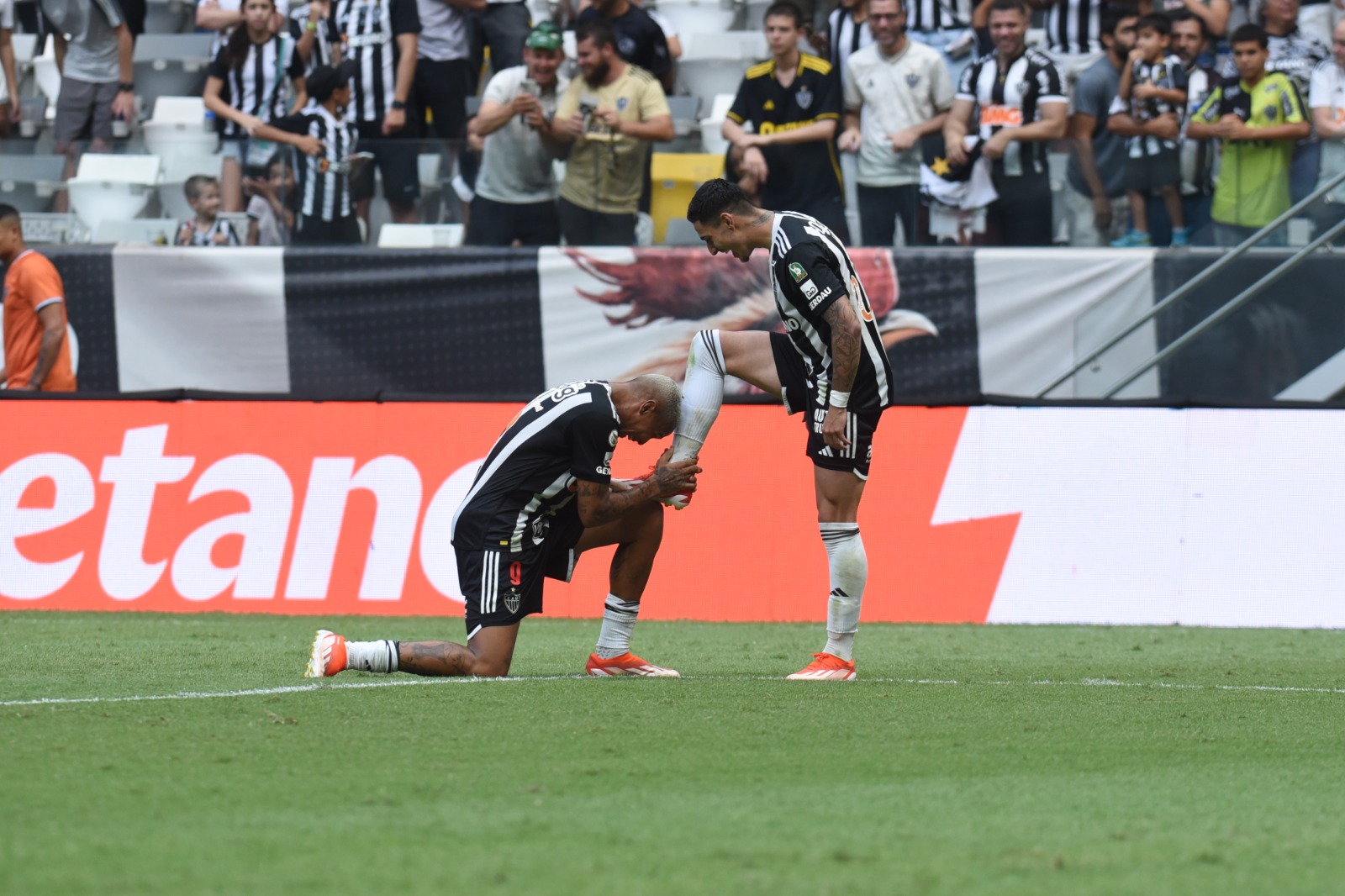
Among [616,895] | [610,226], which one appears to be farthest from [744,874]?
[610,226]

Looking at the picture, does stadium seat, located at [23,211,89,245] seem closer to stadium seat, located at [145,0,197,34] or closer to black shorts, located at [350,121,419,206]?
black shorts, located at [350,121,419,206]

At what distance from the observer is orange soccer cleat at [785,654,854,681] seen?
7395 mm

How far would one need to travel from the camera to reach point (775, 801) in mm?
4641

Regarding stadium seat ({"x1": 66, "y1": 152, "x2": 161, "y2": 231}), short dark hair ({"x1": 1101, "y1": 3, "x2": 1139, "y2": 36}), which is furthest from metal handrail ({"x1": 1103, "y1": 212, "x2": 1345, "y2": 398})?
stadium seat ({"x1": 66, "y1": 152, "x2": 161, "y2": 231})

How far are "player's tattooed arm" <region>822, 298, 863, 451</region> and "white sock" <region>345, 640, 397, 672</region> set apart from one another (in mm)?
Result: 1973

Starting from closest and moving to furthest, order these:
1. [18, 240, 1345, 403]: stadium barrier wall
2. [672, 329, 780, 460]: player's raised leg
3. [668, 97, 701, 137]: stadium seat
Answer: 1. [672, 329, 780, 460]: player's raised leg
2. [18, 240, 1345, 403]: stadium barrier wall
3. [668, 97, 701, 137]: stadium seat

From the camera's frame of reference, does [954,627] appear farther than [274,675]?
Yes

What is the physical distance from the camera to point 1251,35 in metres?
12.7

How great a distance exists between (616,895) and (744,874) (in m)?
0.33

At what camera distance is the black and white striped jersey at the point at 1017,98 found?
12797 millimetres

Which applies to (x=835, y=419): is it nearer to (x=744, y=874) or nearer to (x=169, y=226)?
(x=744, y=874)

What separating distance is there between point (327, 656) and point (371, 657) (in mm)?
187

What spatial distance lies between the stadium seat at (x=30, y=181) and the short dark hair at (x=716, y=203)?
894cm

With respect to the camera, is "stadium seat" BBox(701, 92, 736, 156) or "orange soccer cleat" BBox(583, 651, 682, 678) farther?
"stadium seat" BBox(701, 92, 736, 156)
